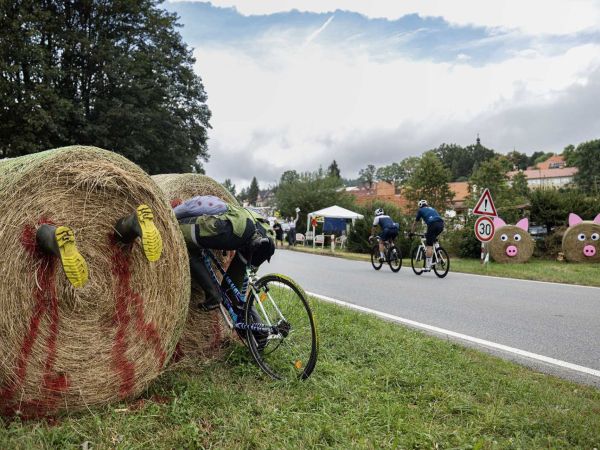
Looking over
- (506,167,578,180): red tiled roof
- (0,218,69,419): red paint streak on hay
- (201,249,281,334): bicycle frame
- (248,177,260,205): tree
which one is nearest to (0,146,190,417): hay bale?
(0,218,69,419): red paint streak on hay

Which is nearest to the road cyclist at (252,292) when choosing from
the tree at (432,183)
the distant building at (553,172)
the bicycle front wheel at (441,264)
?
the bicycle front wheel at (441,264)

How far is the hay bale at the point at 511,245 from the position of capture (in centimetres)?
1465

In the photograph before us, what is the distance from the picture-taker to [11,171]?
2.65 metres

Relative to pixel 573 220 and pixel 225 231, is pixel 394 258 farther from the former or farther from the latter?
pixel 225 231

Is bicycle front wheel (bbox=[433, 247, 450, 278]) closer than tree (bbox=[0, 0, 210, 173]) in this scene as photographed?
Yes

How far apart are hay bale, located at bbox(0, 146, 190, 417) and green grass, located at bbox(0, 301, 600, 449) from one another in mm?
189

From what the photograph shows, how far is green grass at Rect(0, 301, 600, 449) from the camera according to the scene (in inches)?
102

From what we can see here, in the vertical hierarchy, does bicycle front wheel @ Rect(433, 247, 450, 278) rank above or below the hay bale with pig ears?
below

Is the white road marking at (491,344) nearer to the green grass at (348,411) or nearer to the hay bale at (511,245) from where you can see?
the green grass at (348,411)

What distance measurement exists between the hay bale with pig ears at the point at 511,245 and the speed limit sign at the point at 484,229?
1728mm

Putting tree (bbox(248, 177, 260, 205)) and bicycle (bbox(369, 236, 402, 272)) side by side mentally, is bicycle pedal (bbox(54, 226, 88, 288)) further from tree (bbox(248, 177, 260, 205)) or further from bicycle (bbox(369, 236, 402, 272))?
tree (bbox(248, 177, 260, 205))

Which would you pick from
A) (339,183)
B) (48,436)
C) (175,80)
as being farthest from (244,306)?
(339,183)

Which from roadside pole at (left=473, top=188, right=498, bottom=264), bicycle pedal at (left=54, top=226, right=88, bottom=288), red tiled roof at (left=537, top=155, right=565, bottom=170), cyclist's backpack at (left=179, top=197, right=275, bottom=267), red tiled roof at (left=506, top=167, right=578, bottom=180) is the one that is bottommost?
bicycle pedal at (left=54, top=226, right=88, bottom=288)

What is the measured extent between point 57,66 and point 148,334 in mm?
22196
